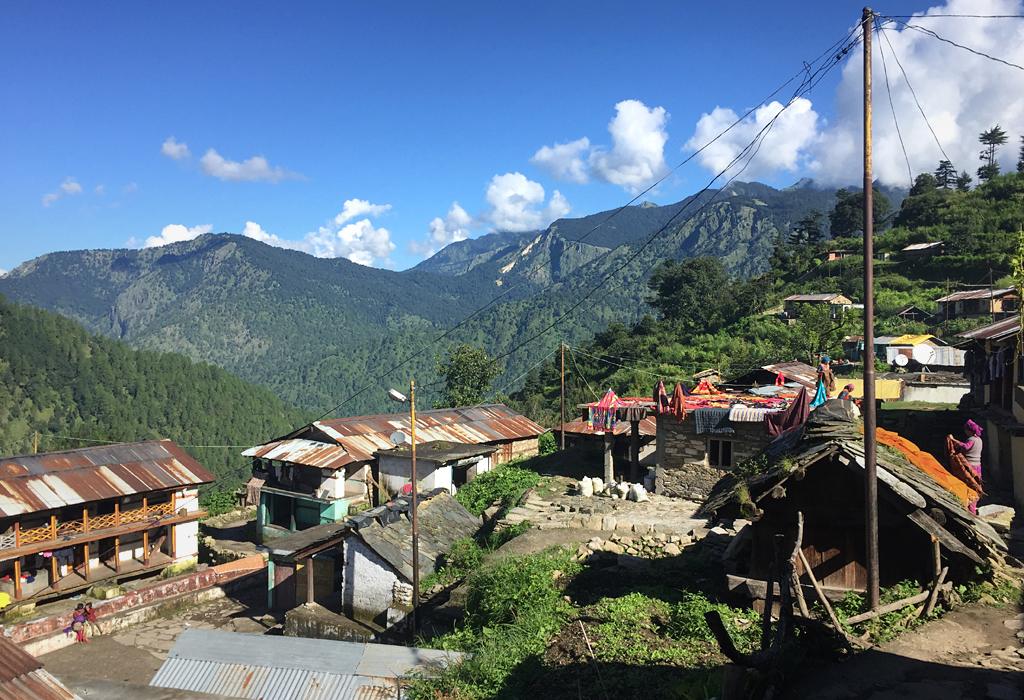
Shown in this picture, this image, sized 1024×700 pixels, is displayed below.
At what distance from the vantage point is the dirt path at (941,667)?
6.97 m

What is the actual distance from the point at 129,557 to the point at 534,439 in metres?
20.0

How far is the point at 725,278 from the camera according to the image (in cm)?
7175

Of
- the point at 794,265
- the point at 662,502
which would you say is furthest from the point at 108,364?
the point at 662,502

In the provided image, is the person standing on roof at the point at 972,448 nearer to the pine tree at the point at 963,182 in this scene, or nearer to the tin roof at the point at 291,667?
the tin roof at the point at 291,667

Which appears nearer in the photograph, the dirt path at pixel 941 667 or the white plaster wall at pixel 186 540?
the dirt path at pixel 941 667

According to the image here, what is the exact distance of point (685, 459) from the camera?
21641 mm

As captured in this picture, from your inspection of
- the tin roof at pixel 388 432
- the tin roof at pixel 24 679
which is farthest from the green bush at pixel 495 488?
the tin roof at pixel 24 679

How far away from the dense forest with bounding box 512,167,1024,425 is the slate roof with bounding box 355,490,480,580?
27.4m

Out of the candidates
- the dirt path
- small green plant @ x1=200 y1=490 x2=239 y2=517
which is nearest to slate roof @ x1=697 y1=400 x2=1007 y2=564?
the dirt path

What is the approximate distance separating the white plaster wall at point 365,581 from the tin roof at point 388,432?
10.7 metres

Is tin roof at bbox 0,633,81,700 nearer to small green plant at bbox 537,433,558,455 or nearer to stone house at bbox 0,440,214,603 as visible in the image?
stone house at bbox 0,440,214,603

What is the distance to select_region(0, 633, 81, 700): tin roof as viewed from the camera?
22.9ft

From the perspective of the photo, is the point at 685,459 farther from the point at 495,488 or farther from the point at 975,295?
the point at 975,295

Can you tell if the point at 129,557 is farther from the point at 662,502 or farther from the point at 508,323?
the point at 508,323
